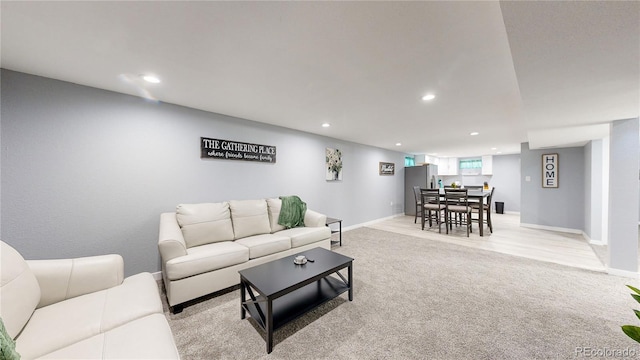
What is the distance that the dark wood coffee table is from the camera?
1.64 metres

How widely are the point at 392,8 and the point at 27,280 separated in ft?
8.63

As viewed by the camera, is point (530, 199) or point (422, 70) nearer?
point (422, 70)

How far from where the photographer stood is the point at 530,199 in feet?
18.0

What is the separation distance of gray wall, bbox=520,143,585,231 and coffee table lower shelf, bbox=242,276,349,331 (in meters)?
6.05

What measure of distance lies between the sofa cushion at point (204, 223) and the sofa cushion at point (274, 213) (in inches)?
26.0

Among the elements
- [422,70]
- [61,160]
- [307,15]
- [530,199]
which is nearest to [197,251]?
[61,160]

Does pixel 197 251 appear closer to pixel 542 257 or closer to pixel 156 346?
pixel 156 346

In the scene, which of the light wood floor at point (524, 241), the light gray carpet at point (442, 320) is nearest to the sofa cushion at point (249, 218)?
the light gray carpet at point (442, 320)

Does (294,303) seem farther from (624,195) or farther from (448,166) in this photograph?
(448,166)

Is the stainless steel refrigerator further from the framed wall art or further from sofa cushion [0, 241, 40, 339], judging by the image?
sofa cushion [0, 241, 40, 339]

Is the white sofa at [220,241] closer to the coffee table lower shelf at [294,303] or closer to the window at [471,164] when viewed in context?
the coffee table lower shelf at [294,303]

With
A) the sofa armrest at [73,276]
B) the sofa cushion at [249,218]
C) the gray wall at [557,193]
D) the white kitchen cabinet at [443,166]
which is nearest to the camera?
the sofa armrest at [73,276]

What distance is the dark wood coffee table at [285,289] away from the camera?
5.40 ft

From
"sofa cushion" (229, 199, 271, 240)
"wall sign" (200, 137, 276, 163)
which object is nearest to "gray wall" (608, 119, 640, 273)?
"sofa cushion" (229, 199, 271, 240)
